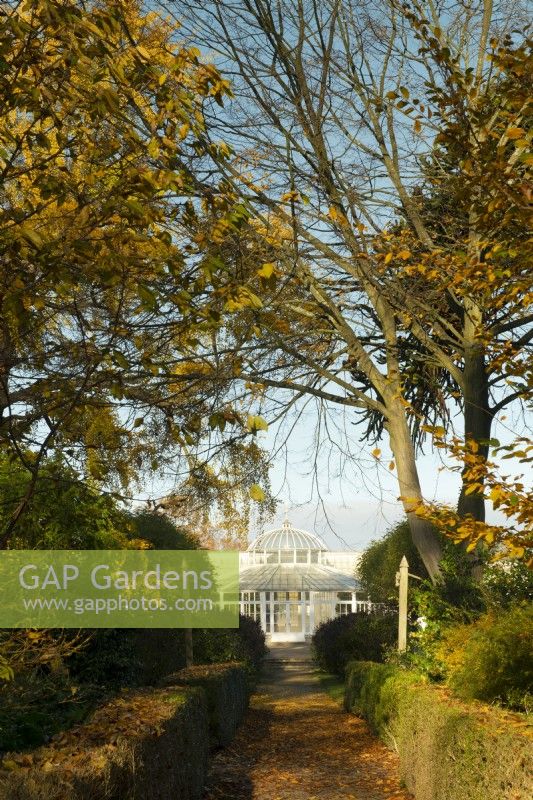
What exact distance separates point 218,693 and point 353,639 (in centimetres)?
1180

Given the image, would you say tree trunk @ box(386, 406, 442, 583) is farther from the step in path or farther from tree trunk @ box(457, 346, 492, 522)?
the step in path

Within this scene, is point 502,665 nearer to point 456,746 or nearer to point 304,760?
point 456,746

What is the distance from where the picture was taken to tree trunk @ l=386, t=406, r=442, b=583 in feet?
40.5

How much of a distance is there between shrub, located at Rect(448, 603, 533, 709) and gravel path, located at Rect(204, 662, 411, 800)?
1.35 meters

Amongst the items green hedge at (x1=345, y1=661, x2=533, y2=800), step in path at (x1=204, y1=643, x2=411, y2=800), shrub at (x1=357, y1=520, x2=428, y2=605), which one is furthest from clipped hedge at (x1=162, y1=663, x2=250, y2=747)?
shrub at (x1=357, y1=520, x2=428, y2=605)

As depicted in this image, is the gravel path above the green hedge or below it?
below

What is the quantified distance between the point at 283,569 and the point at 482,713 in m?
33.2

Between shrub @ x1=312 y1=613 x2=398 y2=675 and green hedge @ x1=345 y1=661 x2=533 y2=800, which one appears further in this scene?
shrub @ x1=312 y1=613 x2=398 y2=675

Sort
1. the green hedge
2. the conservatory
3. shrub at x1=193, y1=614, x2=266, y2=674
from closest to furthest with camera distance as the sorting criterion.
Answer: the green hedge, shrub at x1=193, y1=614, x2=266, y2=674, the conservatory

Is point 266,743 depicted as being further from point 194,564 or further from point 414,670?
point 194,564

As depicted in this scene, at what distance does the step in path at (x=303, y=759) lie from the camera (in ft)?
31.0

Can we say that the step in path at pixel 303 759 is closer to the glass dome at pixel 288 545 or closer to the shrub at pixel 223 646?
the shrub at pixel 223 646

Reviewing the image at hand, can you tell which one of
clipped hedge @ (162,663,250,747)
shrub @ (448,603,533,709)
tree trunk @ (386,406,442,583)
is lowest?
clipped hedge @ (162,663,250,747)

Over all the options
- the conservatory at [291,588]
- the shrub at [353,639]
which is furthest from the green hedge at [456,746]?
the conservatory at [291,588]
